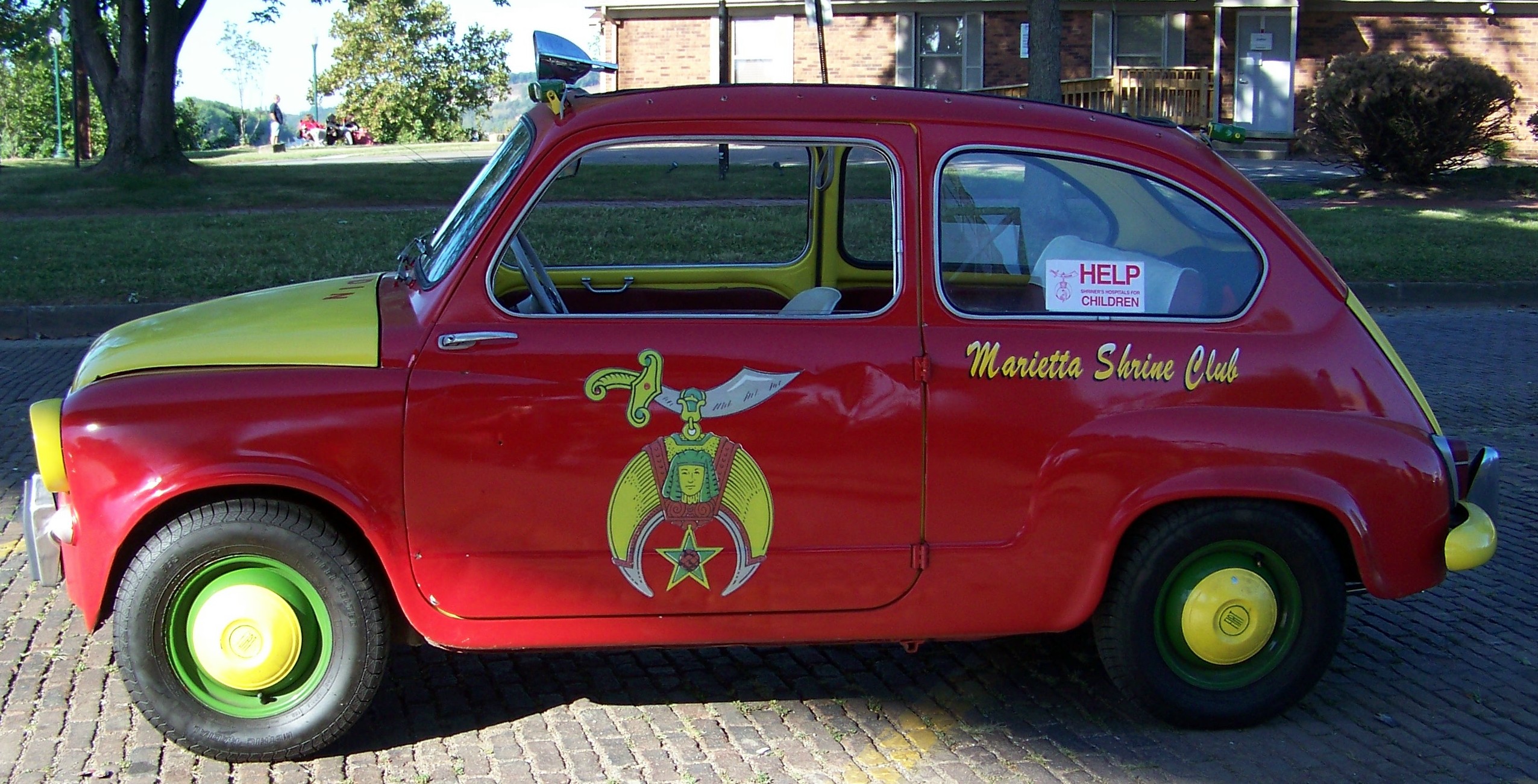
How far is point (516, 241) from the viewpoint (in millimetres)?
4098

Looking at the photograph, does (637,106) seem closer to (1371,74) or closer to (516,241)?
(516,241)

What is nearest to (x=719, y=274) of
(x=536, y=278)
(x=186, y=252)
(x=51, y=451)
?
(x=536, y=278)

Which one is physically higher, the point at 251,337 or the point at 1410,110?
the point at 1410,110

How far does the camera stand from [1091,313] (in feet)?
12.5

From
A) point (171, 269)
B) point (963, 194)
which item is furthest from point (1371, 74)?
point (963, 194)

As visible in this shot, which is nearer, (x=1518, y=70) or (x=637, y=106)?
(x=637, y=106)

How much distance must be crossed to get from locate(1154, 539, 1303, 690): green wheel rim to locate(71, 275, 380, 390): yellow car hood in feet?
7.63

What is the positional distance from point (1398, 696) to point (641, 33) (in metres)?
26.2

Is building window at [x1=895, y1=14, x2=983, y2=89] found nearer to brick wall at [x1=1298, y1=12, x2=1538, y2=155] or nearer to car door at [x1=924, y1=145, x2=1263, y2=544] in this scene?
brick wall at [x1=1298, y1=12, x2=1538, y2=155]

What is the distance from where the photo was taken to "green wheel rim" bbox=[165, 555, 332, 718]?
3588mm

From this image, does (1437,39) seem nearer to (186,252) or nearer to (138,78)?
(138,78)

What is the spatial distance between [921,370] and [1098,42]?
26.3 m

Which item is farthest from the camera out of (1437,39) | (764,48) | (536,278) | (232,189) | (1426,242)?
(764,48)

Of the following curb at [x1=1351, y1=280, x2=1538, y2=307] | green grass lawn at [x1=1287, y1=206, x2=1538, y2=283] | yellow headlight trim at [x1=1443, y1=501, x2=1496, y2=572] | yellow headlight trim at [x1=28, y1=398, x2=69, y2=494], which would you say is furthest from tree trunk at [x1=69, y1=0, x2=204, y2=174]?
yellow headlight trim at [x1=1443, y1=501, x2=1496, y2=572]
